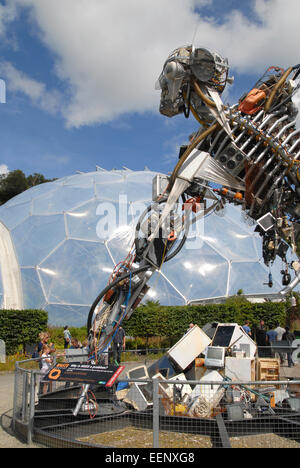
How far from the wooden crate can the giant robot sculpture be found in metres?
1.83

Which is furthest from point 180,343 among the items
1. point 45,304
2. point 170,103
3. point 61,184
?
point 61,184

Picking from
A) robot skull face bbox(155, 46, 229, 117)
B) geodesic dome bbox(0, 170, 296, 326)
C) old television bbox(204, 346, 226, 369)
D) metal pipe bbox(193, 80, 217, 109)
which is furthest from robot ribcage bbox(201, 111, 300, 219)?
geodesic dome bbox(0, 170, 296, 326)

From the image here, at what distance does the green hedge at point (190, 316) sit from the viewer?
1759 centimetres

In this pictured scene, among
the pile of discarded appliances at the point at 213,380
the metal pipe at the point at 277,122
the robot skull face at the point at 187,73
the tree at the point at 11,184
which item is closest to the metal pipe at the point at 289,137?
the metal pipe at the point at 277,122

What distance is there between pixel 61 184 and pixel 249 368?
67.0ft

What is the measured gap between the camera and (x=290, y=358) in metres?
12.0

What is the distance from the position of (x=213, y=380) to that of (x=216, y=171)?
4.17 m

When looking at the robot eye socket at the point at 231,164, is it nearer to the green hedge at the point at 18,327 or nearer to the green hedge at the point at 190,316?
the green hedge at the point at 190,316

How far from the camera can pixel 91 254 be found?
2044 cm

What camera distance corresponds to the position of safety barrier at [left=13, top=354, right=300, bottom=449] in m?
5.41

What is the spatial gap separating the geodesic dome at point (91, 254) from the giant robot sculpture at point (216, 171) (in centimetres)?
1101

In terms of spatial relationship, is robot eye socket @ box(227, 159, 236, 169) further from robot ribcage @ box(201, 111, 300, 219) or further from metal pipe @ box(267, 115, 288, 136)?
metal pipe @ box(267, 115, 288, 136)

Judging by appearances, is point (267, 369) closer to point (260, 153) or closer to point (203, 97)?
point (260, 153)
